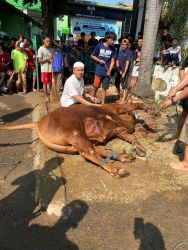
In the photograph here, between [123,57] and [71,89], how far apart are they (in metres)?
3.53

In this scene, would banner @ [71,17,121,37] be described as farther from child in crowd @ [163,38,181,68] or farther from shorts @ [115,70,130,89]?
shorts @ [115,70,130,89]

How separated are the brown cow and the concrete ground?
0.19 m

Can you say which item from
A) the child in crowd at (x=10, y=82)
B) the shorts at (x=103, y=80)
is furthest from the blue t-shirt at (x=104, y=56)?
the child in crowd at (x=10, y=82)

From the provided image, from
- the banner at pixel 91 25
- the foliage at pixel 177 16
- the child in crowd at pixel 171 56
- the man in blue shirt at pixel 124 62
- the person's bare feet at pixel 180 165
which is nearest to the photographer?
the person's bare feet at pixel 180 165

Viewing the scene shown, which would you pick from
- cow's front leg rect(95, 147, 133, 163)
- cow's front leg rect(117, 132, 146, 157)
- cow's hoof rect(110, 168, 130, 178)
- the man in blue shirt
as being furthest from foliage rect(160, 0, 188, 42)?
cow's hoof rect(110, 168, 130, 178)

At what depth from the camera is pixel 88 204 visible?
11.5ft

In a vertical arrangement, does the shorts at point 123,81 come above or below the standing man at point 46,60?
below

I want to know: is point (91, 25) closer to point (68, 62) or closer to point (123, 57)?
point (68, 62)

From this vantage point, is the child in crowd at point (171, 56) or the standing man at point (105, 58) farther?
the child in crowd at point (171, 56)

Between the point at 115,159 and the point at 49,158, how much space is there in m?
1.03

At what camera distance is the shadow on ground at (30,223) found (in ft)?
9.52

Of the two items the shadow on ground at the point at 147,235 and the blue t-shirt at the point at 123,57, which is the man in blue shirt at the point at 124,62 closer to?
the blue t-shirt at the point at 123,57

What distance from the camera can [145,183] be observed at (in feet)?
13.1

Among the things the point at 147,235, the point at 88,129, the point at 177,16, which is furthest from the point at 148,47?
the point at 147,235
